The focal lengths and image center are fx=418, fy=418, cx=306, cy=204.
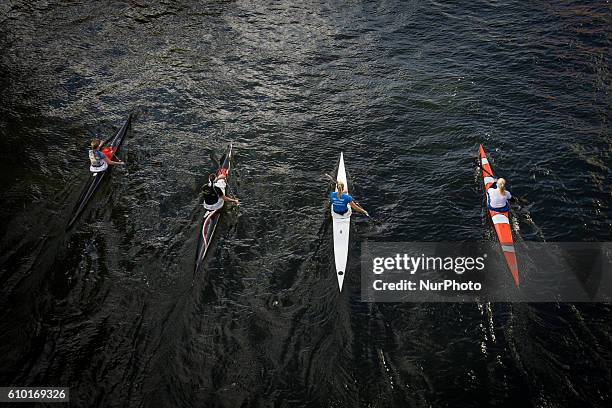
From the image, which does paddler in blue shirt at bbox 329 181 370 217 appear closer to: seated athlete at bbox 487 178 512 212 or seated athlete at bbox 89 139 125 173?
seated athlete at bbox 487 178 512 212

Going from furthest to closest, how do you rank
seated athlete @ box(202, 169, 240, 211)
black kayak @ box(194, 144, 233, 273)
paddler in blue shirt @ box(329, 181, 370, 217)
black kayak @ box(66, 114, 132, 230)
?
black kayak @ box(66, 114, 132, 230) < seated athlete @ box(202, 169, 240, 211) < paddler in blue shirt @ box(329, 181, 370, 217) < black kayak @ box(194, 144, 233, 273)

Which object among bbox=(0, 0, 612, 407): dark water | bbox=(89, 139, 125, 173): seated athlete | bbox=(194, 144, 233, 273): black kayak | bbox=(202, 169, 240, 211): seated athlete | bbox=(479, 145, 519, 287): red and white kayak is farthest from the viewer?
bbox=(89, 139, 125, 173): seated athlete

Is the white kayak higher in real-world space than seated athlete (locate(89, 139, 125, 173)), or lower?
lower

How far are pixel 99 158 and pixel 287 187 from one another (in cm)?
678

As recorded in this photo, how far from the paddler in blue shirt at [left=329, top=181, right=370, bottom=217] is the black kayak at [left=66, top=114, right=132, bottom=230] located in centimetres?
831

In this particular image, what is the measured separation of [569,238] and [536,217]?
1.11 metres

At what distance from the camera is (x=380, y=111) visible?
17688mm

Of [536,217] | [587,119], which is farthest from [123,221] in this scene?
[587,119]

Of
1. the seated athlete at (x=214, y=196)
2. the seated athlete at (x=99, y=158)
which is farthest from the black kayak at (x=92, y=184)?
the seated athlete at (x=214, y=196)

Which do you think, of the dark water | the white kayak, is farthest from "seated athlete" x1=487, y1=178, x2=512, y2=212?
the white kayak

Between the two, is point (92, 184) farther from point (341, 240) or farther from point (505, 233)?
point (505, 233)

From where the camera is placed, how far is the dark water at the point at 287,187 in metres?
9.87

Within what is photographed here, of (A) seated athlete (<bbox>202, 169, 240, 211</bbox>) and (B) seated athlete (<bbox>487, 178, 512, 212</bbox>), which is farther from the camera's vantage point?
(A) seated athlete (<bbox>202, 169, 240, 211</bbox>)

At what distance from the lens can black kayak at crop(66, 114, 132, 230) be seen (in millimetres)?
13712
